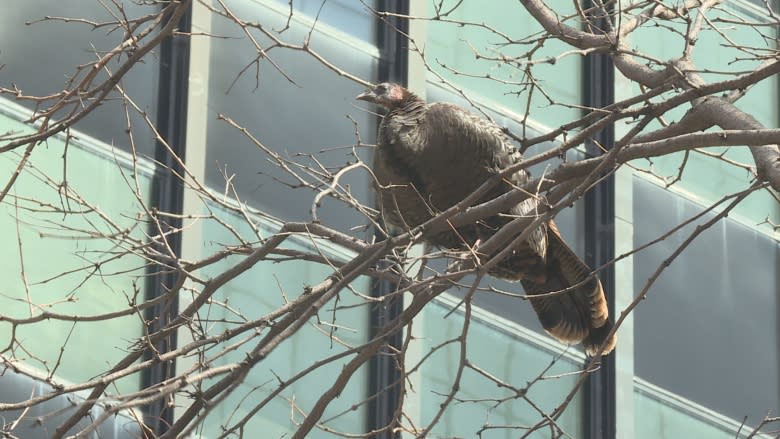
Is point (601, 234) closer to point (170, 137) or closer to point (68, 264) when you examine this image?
point (170, 137)

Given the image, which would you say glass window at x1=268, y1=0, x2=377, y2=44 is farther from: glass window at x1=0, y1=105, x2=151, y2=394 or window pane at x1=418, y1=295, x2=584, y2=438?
window pane at x1=418, y1=295, x2=584, y2=438

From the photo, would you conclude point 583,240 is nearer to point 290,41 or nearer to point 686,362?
point 686,362

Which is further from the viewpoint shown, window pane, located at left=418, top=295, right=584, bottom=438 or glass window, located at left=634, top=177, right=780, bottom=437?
glass window, located at left=634, top=177, right=780, bottom=437

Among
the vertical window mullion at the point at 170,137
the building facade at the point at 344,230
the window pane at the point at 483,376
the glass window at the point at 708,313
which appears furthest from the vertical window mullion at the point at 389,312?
the glass window at the point at 708,313

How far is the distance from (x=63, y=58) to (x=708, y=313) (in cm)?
523

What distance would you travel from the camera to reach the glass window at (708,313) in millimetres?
10641

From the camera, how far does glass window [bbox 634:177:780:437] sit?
1064 cm

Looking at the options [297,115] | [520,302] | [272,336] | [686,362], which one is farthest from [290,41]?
[272,336]

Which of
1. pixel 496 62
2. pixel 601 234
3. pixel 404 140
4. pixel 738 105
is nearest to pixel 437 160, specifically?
pixel 404 140

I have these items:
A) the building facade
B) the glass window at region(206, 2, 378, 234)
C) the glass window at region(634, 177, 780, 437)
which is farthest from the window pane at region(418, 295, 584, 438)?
the glass window at region(206, 2, 378, 234)

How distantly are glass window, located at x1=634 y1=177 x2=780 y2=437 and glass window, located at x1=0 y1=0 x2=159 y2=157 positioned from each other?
3.90 metres

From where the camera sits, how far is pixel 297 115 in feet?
30.2

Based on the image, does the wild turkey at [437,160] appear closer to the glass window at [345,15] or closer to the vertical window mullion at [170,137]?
the vertical window mullion at [170,137]

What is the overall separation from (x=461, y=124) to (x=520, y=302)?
3390mm
